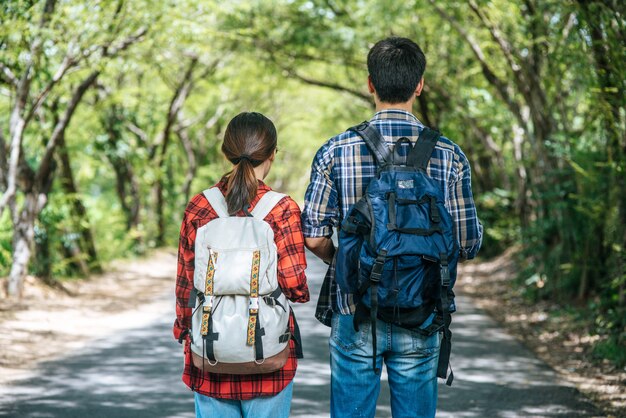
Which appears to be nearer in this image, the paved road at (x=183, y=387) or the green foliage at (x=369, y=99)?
the paved road at (x=183, y=387)

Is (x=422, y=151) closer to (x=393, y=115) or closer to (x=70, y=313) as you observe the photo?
(x=393, y=115)

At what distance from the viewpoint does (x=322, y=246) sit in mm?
3068

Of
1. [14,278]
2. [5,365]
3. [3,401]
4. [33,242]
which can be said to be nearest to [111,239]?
[33,242]

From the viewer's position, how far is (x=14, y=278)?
10461 millimetres

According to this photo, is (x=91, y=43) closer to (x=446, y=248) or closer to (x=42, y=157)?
(x=42, y=157)

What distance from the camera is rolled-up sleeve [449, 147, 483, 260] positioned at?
9.92 ft

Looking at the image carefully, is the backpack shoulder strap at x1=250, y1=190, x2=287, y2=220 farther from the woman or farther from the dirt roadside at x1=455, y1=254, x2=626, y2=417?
the dirt roadside at x1=455, y1=254, x2=626, y2=417

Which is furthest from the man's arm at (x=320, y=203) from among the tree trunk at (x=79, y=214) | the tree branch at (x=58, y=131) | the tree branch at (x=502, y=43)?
the tree trunk at (x=79, y=214)

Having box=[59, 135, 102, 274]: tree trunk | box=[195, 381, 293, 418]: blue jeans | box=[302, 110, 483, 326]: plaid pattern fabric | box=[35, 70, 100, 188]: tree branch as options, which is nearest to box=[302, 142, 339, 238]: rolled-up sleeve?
box=[302, 110, 483, 326]: plaid pattern fabric

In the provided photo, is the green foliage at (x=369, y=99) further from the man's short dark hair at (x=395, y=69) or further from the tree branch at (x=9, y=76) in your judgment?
the man's short dark hair at (x=395, y=69)

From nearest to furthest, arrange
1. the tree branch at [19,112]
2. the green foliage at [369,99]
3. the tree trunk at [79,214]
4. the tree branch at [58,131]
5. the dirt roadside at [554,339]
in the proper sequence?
the dirt roadside at [554,339], the green foliage at [369,99], the tree branch at [19,112], the tree branch at [58,131], the tree trunk at [79,214]

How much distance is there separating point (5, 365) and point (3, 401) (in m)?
1.47

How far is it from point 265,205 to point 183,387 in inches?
139

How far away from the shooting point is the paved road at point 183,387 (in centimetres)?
540
